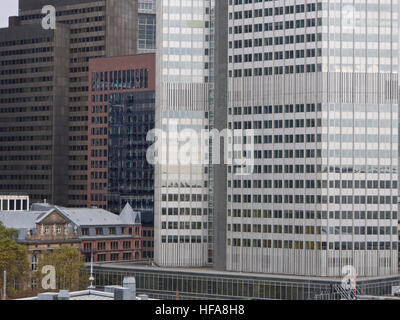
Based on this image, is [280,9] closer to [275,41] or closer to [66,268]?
[275,41]

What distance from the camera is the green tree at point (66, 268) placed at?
18412 centimetres

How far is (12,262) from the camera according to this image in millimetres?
182500

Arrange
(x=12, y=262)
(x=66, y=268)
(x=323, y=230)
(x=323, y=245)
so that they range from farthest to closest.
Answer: (x=323, y=230), (x=323, y=245), (x=66, y=268), (x=12, y=262)

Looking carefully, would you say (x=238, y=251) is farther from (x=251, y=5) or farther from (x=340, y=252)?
(x=251, y=5)

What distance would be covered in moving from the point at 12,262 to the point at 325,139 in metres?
75.4

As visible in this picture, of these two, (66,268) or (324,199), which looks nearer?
(66,268)

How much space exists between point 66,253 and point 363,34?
279ft

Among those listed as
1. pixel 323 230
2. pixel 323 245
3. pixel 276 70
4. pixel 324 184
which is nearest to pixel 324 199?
pixel 324 184

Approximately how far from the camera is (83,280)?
7461 inches

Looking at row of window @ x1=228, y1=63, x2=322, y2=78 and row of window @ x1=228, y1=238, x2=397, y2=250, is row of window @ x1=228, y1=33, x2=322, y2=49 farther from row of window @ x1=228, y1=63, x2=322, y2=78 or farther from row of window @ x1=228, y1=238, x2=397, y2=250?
row of window @ x1=228, y1=238, x2=397, y2=250

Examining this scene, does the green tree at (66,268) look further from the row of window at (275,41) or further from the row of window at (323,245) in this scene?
the row of window at (275,41)
